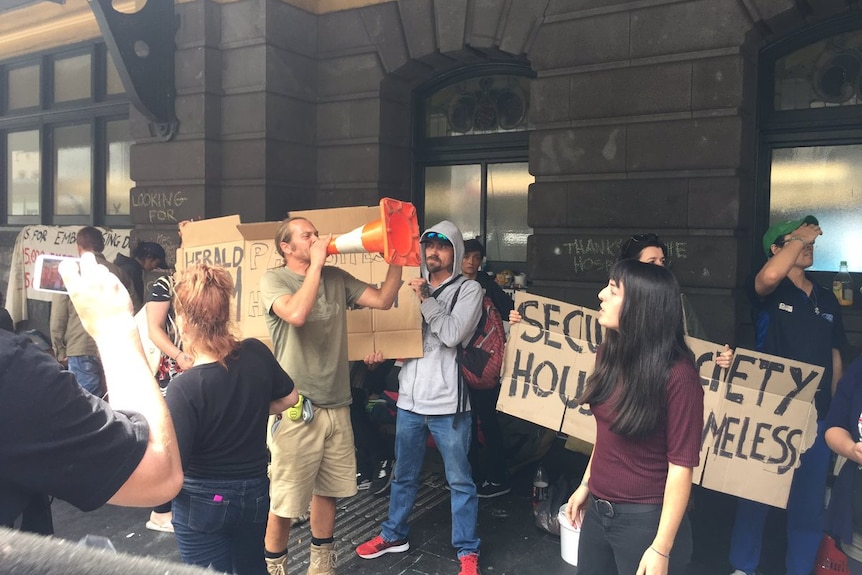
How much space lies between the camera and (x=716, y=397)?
143 inches

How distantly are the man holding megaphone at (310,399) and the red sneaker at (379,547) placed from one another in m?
0.41

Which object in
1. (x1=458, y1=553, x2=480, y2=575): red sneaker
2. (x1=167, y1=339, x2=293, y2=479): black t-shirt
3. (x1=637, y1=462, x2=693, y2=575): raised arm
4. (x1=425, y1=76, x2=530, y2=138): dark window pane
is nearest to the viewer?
(x1=637, y1=462, x2=693, y2=575): raised arm

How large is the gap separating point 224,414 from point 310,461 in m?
1.14

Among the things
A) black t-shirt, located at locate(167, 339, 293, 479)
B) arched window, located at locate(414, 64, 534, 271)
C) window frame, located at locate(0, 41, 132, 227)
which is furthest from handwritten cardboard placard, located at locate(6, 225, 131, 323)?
black t-shirt, located at locate(167, 339, 293, 479)

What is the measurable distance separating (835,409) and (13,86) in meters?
11.8

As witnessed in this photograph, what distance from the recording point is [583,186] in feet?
20.4

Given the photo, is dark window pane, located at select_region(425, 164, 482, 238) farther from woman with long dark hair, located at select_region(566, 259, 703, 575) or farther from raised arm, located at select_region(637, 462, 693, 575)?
raised arm, located at select_region(637, 462, 693, 575)

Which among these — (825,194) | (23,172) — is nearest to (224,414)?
(825,194)

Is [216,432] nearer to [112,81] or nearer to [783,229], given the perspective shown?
[783,229]

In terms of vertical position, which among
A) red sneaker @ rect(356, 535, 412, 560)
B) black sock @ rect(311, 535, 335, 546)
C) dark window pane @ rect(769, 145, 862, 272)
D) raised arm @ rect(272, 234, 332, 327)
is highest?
dark window pane @ rect(769, 145, 862, 272)

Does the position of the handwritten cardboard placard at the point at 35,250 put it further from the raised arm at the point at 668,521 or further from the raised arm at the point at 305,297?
the raised arm at the point at 668,521

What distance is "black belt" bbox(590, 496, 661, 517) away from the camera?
2621mm

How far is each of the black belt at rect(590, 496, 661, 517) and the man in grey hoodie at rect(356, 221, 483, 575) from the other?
1674 mm

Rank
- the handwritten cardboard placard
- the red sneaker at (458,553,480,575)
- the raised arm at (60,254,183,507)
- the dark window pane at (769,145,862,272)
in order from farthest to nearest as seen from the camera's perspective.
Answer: the handwritten cardboard placard < the dark window pane at (769,145,862,272) < the red sneaker at (458,553,480,575) < the raised arm at (60,254,183,507)
